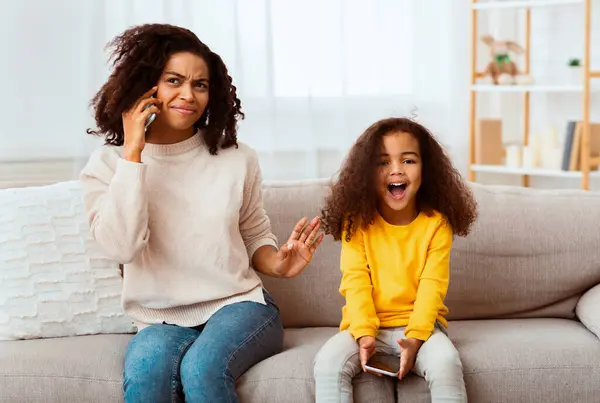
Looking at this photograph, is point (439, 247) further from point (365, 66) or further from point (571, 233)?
point (365, 66)

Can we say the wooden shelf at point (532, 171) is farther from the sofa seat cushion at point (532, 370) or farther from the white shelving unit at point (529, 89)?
the sofa seat cushion at point (532, 370)

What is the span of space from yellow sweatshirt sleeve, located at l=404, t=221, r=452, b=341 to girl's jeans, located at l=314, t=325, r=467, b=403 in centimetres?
4

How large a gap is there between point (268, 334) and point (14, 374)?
58 cm

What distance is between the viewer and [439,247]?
219cm

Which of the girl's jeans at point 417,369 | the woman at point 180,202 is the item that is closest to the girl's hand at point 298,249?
the woman at point 180,202

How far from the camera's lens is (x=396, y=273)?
218cm

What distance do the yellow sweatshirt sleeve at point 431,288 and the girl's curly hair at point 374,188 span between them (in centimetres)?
6

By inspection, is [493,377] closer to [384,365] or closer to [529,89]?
[384,365]

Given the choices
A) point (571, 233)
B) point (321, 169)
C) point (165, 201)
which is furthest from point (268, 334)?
point (321, 169)

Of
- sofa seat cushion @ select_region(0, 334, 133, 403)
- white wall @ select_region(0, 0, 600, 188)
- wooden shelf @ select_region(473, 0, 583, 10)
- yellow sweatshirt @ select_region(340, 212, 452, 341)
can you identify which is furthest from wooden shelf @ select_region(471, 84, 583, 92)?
sofa seat cushion @ select_region(0, 334, 133, 403)

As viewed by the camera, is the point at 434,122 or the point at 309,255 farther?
the point at 434,122

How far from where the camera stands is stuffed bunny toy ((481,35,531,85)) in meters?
4.05

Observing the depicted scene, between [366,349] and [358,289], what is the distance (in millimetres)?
179

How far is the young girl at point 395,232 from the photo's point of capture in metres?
2.12
